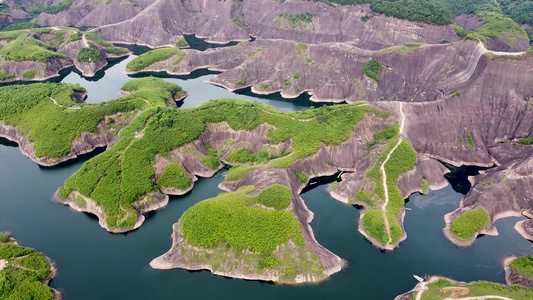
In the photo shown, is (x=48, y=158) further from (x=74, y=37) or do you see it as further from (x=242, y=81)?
(x=74, y=37)

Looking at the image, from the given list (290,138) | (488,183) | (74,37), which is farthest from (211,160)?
(74,37)

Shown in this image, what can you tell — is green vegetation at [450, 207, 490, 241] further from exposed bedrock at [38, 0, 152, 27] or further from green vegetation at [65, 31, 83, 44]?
exposed bedrock at [38, 0, 152, 27]

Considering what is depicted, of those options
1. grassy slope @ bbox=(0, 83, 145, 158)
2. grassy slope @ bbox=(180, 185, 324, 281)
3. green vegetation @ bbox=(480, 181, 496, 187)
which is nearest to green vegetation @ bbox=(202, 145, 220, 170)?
grassy slope @ bbox=(180, 185, 324, 281)

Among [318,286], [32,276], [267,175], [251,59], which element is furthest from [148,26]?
[318,286]

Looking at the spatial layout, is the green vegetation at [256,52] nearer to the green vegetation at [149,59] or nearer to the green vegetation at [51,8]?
the green vegetation at [149,59]

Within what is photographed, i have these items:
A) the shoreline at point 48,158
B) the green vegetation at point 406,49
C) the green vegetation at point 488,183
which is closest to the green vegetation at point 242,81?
the green vegetation at point 406,49
